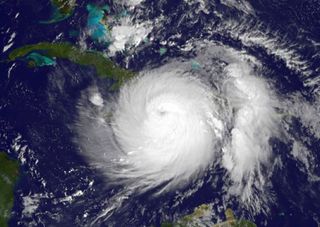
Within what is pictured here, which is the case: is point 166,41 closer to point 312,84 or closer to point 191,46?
point 191,46

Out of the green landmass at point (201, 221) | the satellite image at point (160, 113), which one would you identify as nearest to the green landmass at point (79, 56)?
the satellite image at point (160, 113)

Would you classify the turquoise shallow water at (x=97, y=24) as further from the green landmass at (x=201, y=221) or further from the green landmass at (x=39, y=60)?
the green landmass at (x=201, y=221)

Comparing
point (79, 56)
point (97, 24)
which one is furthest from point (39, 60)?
point (97, 24)

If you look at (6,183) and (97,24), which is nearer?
(6,183)

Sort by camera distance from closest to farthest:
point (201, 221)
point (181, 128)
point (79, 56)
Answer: point (201, 221)
point (181, 128)
point (79, 56)

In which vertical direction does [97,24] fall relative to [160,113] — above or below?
above

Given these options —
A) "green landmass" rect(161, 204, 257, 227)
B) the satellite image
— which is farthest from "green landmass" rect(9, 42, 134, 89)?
"green landmass" rect(161, 204, 257, 227)

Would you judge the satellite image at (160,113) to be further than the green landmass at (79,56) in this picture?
No

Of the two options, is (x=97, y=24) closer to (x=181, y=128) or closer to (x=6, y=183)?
(x=181, y=128)
